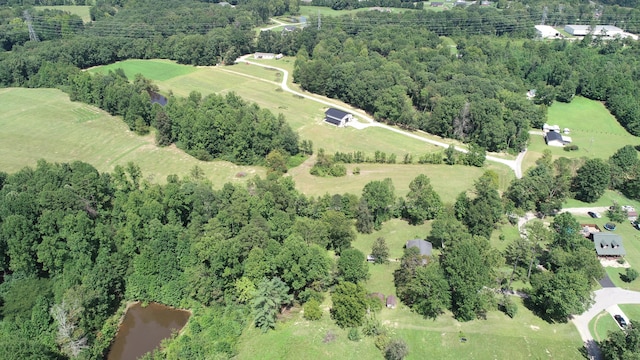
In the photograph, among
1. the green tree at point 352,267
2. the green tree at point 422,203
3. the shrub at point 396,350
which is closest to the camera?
the shrub at point 396,350

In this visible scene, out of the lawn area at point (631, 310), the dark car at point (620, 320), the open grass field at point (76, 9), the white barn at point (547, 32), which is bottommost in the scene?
the lawn area at point (631, 310)

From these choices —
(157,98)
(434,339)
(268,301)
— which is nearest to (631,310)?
(434,339)

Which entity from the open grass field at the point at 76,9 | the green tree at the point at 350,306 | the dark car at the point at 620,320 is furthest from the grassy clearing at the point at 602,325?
the open grass field at the point at 76,9

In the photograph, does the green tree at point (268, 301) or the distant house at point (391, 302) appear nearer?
the green tree at point (268, 301)

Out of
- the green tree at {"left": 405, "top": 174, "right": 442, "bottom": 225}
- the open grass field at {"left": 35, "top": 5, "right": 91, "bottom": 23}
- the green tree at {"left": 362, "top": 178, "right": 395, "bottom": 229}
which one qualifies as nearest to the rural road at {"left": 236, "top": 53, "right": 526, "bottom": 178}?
the green tree at {"left": 405, "top": 174, "right": 442, "bottom": 225}

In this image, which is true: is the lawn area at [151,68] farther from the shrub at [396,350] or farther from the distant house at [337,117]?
the shrub at [396,350]

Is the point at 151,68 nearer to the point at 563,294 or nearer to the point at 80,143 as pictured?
the point at 80,143

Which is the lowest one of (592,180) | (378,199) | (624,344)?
(624,344)

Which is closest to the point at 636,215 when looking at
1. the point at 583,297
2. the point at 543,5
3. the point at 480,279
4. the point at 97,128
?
the point at 583,297
